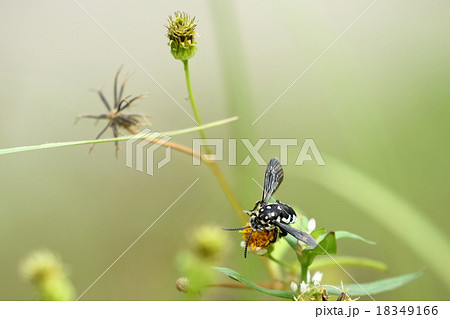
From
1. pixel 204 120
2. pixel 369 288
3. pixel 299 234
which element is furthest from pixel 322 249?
pixel 204 120

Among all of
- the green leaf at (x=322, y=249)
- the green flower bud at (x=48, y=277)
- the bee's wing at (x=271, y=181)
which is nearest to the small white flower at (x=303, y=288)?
the green leaf at (x=322, y=249)

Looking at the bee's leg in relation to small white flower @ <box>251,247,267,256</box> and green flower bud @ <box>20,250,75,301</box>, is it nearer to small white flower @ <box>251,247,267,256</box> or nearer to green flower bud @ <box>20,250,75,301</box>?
small white flower @ <box>251,247,267,256</box>

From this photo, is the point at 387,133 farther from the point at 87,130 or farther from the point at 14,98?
the point at 14,98

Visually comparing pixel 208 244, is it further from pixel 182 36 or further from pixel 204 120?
pixel 204 120

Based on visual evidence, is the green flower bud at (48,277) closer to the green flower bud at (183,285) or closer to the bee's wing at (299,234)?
the green flower bud at (183,285)

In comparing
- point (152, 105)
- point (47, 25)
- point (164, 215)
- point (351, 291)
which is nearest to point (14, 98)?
point (47, 25)

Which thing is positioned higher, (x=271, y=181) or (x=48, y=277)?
(x=271, y=181)
